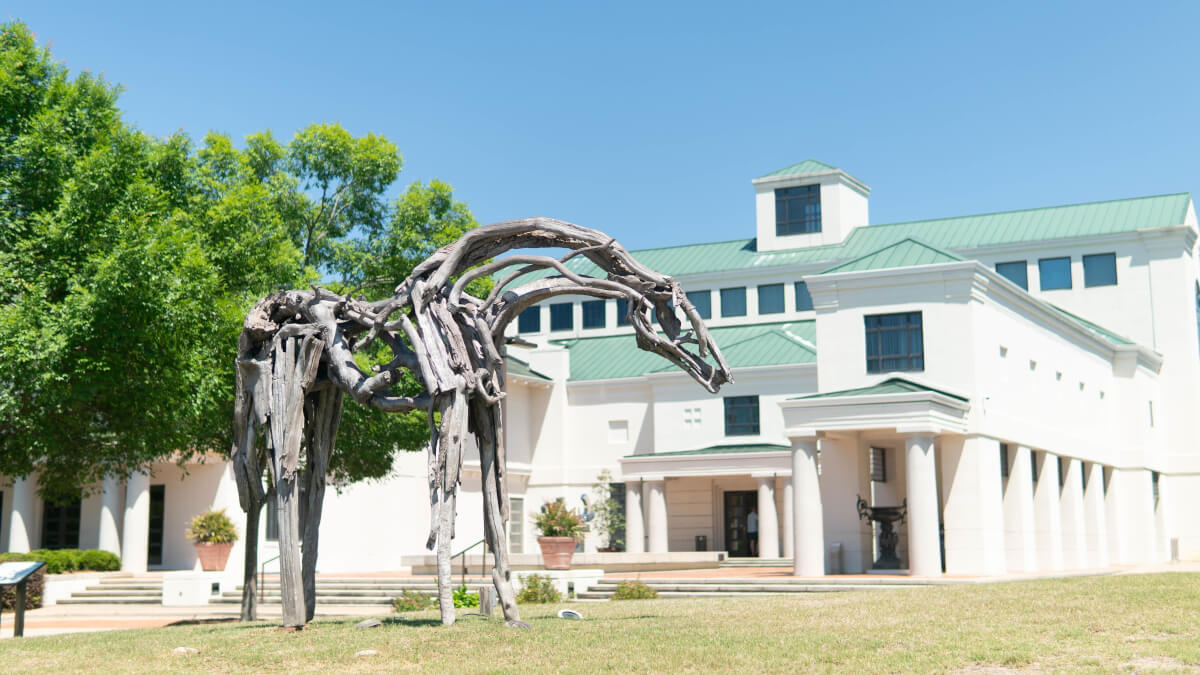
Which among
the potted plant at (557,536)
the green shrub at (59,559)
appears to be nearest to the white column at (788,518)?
the potted plant at (557,536)

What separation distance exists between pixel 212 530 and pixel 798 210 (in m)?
31.3

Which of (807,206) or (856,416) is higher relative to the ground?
(807,206)

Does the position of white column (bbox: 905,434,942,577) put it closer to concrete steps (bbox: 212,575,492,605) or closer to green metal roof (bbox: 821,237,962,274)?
green metal roof (bbox: 821,237,962,274)

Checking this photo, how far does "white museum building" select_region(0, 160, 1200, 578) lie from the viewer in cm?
3169

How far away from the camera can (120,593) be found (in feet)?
105

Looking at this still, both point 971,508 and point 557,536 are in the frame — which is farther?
point 971,508

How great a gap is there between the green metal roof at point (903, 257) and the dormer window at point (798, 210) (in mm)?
21383

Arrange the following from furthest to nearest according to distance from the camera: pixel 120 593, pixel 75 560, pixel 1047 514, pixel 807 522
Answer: pixel 1047 514
pixel 75 560
pixel 120 593
pixel 807 522

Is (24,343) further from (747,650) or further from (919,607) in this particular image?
(919,607)

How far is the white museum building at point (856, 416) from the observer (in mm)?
31688

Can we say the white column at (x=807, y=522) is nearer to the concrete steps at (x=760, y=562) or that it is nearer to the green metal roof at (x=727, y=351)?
the concrete steps at (x=760, y=562)

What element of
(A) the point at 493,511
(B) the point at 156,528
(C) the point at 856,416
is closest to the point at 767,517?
(C) the point at 856,416

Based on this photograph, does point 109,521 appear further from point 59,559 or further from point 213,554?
point 213,554

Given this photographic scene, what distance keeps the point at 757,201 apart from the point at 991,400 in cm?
2501
